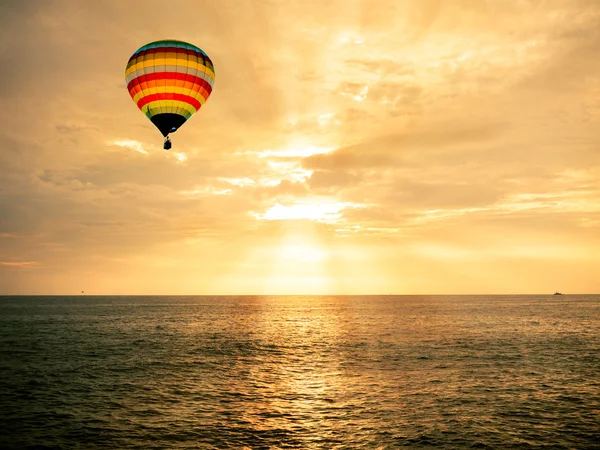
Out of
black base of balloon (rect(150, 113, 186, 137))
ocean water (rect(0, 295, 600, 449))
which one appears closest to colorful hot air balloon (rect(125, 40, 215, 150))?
black base of balloon (rect(150, 113, 186, 137))

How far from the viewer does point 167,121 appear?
138 feet

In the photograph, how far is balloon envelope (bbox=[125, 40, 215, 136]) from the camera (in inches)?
1592

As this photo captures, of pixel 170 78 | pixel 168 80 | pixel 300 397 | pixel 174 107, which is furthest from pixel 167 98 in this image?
pixel 300 397

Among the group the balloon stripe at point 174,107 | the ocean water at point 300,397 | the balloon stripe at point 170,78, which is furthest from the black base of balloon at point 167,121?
the ocean water at point 300,397

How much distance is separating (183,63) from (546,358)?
169 feet

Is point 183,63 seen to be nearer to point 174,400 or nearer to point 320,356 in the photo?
point 174,400

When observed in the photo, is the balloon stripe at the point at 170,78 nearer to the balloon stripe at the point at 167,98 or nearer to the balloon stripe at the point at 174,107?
the balloon stripe at the point at 167,98

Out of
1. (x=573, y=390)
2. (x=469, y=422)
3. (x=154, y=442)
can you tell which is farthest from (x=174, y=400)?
(x=573, y=390)

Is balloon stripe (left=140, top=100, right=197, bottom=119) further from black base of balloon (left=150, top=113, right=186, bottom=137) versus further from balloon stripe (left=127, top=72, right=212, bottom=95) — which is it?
balloon stripe (left=127, top=72, right=212, bottom=95)

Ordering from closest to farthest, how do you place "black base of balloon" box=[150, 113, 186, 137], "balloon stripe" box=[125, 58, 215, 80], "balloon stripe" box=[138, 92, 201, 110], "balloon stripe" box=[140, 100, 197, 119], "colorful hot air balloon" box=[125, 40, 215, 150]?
"balloon stripe" box=[125, 58, 215, 80] < "colorful hot air balloon" box=[125, 40, 215, 150] < "balloon stripe" box=[138, 92, 201, 110] < "balloon stripe" box=[140, 100, 197, 119] < "black base of balloon" box=[150, 113, 186, 137]

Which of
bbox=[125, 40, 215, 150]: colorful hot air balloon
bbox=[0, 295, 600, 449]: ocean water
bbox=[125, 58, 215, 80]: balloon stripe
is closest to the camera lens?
bbox=[0, 295, 600, 449]: ocean water

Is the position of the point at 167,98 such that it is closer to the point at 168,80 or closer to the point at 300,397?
the point at 168,80

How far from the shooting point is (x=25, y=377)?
137 feet

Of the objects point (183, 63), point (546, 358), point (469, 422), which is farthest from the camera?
point (546, 358)
